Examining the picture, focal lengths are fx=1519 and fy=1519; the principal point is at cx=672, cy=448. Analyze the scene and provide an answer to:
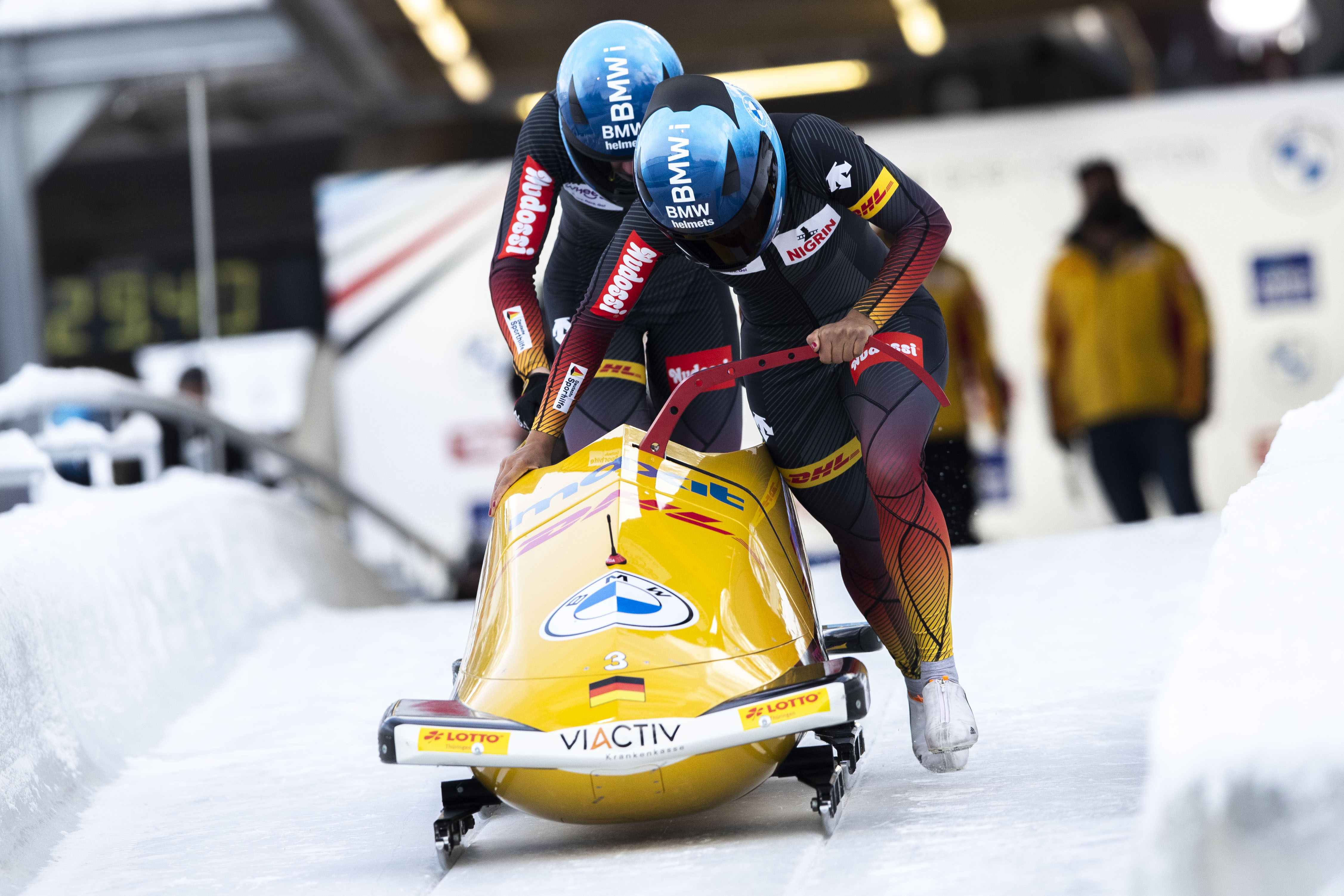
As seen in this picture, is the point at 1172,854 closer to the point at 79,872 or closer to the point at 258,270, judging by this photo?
the point at 79,872

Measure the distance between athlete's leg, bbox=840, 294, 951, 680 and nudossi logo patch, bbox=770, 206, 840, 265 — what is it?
0.77 feet

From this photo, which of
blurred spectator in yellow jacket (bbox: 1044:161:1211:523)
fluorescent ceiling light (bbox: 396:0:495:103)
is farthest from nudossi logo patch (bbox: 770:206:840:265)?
fluorescent ceiling light (bbox: 396:0:495:103)

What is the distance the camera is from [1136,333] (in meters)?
6.00

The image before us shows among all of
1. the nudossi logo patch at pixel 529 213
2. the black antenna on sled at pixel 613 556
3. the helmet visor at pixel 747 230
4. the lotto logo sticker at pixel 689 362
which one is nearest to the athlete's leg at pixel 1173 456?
the lotto logo sticker at pixel 689 362

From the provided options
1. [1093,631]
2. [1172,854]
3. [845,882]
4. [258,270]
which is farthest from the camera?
[258,270]

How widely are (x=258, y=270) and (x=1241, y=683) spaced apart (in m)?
9.39

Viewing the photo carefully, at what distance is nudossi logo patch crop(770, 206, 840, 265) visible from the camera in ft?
8.64

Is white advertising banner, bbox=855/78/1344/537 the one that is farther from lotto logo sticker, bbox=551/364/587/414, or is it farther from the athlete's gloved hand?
lotto logo sticker, bbox=551/364/587/414

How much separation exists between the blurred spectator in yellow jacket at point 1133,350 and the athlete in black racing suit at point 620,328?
305 cm

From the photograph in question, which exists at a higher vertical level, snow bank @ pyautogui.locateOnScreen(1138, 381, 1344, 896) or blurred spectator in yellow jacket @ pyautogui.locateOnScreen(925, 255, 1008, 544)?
snow bank @ pyautogui.locateOnScreen(1138, 381, 1344, 896)

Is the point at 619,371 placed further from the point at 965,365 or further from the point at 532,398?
the point at 965,365

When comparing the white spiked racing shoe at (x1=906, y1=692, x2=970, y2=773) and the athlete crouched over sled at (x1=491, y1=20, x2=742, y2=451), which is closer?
the white spiked racing shoe at (x1=906, y1=692, x2=970, y2=773)

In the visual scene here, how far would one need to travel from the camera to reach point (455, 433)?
321 inches

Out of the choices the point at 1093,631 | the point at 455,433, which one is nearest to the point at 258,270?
the point at 455,433
